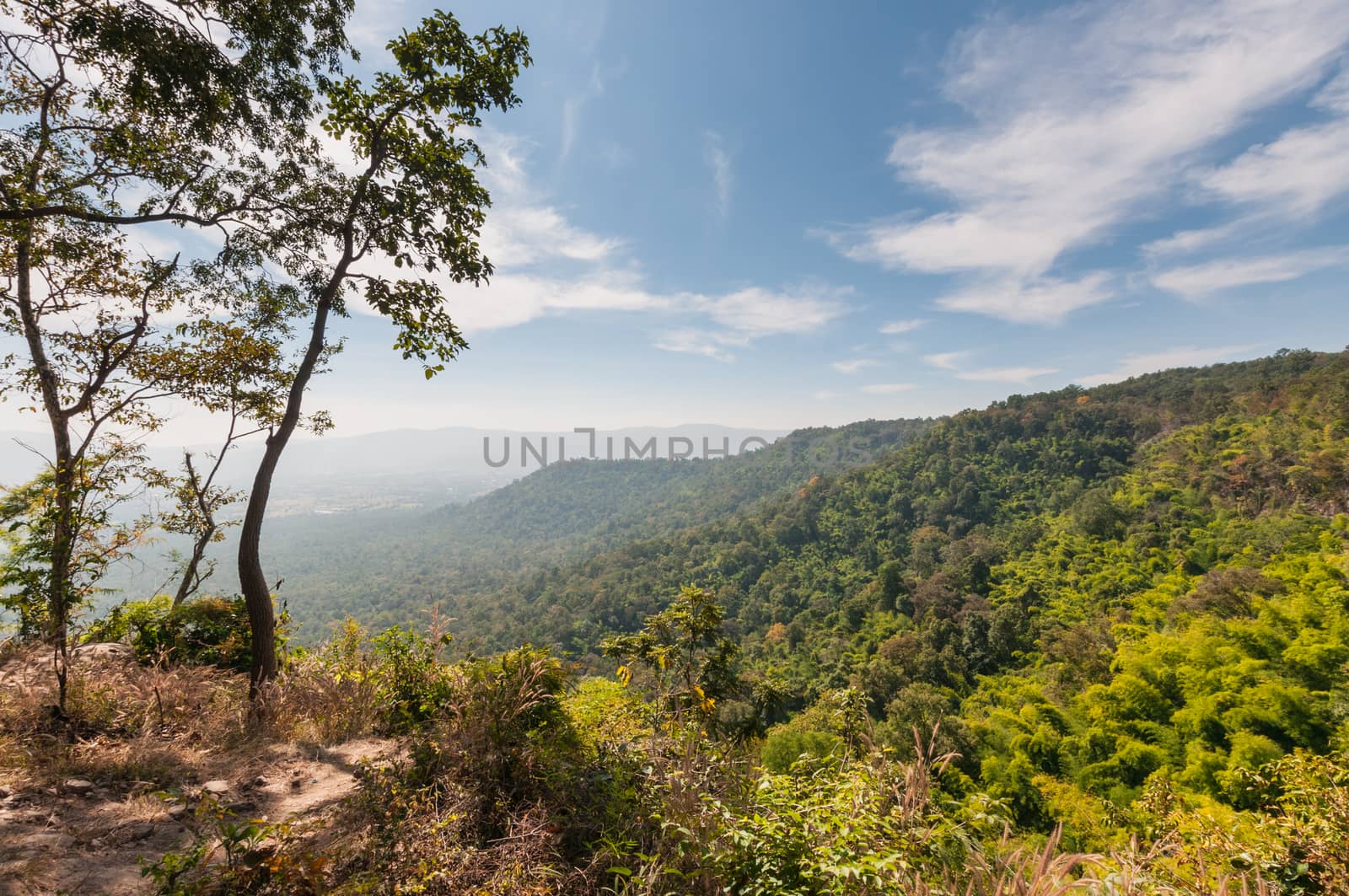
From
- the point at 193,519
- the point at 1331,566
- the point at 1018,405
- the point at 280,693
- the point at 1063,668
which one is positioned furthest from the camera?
the point at 1018,405

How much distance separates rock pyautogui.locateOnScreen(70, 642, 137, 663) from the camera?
4668mm

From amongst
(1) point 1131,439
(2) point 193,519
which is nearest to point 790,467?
(1) point 1131,439

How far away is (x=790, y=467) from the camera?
126m

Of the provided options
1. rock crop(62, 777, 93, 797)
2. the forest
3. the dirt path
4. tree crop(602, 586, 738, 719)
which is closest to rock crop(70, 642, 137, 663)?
the forest

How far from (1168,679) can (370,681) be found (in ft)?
123

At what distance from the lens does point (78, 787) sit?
117 inches

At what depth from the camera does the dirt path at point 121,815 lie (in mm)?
2176

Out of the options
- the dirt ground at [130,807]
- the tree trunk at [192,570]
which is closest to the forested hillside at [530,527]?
the tree trunk at [192,570]

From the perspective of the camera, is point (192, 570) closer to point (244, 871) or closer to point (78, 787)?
point (78, 787)

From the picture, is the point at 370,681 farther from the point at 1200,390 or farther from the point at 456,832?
the point at 1200,390

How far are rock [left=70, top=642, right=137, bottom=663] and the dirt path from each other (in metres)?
2.58

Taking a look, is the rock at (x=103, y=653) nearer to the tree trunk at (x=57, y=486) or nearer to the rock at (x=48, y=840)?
the tree trunk at (x=57, y=486)

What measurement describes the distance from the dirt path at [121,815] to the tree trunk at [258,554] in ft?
4.92

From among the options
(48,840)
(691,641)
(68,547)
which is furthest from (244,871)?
(691,641)
